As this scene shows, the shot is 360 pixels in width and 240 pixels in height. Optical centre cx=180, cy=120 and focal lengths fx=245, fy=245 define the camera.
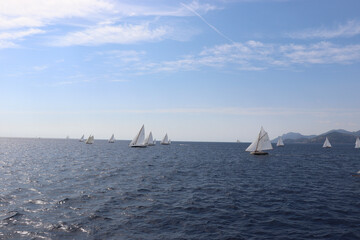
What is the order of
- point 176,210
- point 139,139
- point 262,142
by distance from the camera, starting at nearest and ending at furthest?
point 176,210, point 262,142, point 139,139

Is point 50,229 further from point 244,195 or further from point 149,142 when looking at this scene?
point 149,142

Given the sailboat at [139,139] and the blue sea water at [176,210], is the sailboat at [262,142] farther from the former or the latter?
the sailboat at [139,139]

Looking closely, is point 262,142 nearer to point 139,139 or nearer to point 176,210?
point 139,139

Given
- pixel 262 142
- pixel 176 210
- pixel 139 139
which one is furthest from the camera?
pixel 139 139

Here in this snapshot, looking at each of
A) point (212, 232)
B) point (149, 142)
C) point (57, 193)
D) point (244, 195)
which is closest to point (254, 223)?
point (212, 232)

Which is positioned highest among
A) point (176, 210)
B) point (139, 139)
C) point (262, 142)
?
point (262, 142)

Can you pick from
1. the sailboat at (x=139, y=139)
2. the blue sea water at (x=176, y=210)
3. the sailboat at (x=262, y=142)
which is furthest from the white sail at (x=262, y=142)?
the sailboat at (x=139, y=139)

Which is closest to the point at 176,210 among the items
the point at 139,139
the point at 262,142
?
the point at 262,142

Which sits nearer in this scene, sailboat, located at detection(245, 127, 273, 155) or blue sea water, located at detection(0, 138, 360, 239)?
blue sea water, located at detection(0, 138, 360, 239)

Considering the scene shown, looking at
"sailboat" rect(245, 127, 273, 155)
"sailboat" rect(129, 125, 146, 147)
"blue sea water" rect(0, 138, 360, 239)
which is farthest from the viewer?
"sailboat" rect(129, 125, 146, 147)

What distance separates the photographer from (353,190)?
3647 cm

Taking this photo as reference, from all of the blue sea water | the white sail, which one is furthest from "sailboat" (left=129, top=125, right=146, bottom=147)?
the blue sea water

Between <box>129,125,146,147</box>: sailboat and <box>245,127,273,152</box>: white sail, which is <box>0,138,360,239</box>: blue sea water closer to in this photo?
<box>245,127,273,152</box>: white sail

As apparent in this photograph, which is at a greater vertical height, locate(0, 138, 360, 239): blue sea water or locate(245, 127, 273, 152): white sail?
locate(245, 127, 273, 152): white sail
